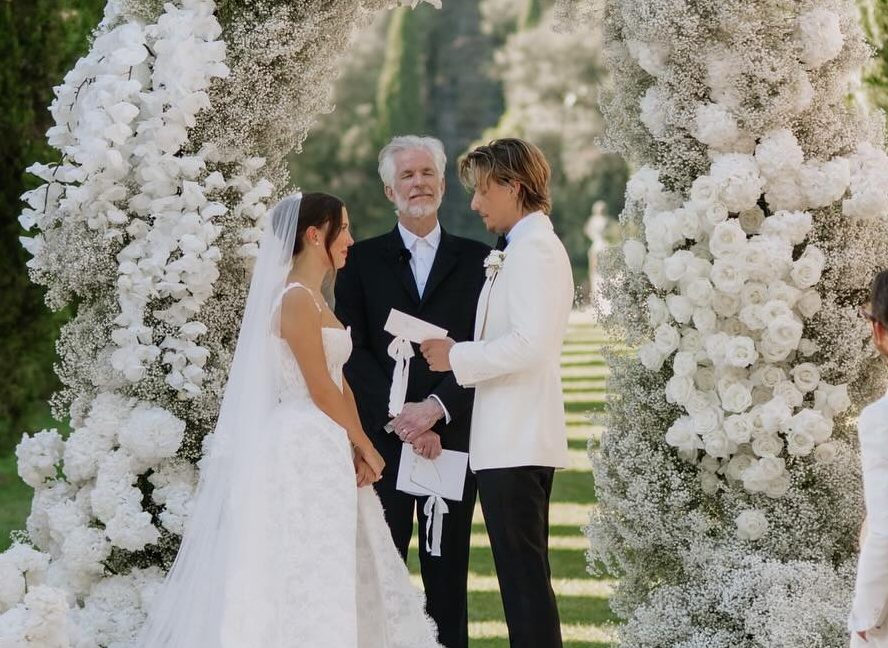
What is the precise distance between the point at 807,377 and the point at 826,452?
10.0 inches

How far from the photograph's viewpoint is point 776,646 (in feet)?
13.5

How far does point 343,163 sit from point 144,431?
1424 inches

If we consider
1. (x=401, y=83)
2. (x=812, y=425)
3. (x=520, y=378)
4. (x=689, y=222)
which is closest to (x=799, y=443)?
(x=812, y=425)

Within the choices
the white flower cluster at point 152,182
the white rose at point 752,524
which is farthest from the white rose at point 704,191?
the white flower cluster at point 152,182

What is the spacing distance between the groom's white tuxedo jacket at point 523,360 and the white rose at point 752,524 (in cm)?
62

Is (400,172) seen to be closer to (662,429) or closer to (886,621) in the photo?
(662,429)

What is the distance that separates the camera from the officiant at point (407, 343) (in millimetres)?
4918

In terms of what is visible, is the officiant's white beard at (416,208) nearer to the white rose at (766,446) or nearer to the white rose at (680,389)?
the white rose at (680,389)

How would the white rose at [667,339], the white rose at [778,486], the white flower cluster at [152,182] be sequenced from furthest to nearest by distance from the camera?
the white flower cluster at [152,182] < the white rose at [667,339] < the white rose at [778,486]

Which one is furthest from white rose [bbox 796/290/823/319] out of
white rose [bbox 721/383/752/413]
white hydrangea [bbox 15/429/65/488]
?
white hydrangea [bbox 15/429/65/488]

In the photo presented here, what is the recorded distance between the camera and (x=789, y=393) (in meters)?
4.39

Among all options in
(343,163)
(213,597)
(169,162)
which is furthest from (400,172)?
(343,163)

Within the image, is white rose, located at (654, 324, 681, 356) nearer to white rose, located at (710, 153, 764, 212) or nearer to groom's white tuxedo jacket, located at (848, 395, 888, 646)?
white rose, located at (710, 153, 764, 212)

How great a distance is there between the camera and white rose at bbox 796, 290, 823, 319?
4.40 meters
